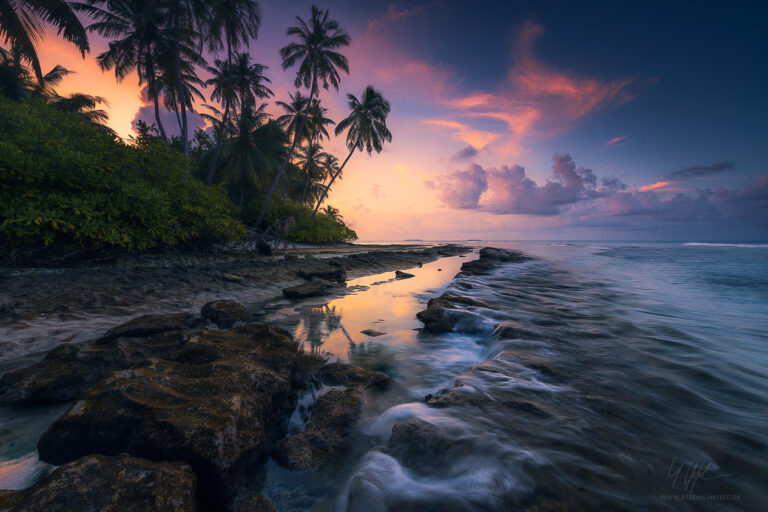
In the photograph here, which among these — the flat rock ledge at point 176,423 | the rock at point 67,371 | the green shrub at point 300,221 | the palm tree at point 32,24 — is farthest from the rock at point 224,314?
the green shrub at point 300,221

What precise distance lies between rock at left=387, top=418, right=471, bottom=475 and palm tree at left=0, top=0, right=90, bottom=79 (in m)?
19.1

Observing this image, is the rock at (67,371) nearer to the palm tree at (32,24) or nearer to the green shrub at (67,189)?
the green shrub at (67,189)

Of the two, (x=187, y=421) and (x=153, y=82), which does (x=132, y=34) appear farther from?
(x=187, y=421)

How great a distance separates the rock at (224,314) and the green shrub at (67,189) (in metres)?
4.20

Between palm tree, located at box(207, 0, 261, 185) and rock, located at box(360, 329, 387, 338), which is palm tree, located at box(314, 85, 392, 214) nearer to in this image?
palm tree, located at box(207, 0, 261, 185)

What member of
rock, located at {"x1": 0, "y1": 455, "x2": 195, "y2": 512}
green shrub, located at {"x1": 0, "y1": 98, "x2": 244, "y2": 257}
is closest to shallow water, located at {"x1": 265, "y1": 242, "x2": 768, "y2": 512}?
rock, located at {"x1": 0, "y1": 455, "x2": 195, "y2": 512}

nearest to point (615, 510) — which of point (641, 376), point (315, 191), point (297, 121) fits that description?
point (641, 376)

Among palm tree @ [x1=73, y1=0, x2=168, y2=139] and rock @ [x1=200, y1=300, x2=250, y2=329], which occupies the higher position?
palm tree @ [x1=73, y1=0, x2=168, y2=139]

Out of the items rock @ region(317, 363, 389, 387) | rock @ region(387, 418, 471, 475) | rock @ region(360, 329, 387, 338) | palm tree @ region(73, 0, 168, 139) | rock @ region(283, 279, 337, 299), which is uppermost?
palm tree @ region(73, 0, 168, 139)

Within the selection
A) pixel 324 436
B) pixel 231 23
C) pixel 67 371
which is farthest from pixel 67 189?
pixel 231 23

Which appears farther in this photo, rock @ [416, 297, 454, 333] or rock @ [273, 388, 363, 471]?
rock @ [416, 297, 454, 333]

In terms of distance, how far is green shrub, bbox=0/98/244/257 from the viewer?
553cm

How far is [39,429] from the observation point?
6.34 feet

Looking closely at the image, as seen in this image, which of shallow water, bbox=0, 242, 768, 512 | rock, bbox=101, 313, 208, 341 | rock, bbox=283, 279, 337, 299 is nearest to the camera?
shallow water, bbox=0, 242, 768, 512
